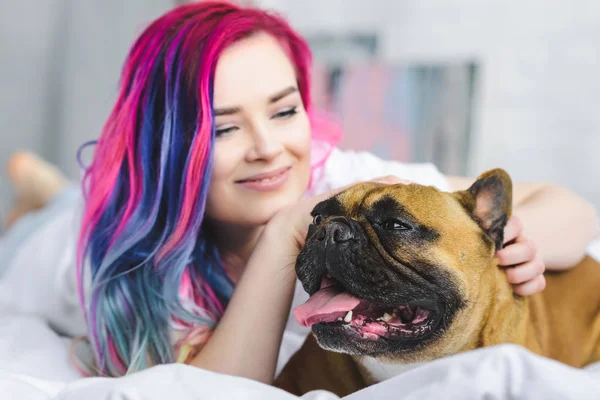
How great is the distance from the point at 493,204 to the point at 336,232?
0.81ft

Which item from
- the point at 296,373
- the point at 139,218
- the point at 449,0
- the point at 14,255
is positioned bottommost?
the point at 14,255

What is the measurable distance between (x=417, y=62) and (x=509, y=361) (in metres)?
2.06

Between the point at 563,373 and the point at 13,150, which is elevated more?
the point at 563,373

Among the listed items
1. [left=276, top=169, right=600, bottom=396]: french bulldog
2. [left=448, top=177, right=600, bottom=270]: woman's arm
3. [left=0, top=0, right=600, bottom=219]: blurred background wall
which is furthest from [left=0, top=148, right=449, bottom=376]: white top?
[left=0, top=0, right=600, bottom=219]: blurred background wall

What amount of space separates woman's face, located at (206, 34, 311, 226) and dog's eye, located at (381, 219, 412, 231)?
12.1 inches

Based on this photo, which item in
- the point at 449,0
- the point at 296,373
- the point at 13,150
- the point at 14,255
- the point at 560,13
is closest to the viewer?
the point at 296,373

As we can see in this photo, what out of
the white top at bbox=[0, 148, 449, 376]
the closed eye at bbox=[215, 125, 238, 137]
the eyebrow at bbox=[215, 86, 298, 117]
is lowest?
the white top at bbox=[0, 148, 449, 376]

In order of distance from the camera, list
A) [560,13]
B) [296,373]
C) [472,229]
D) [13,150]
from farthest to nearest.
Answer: [13,150], [560,13], [296,373], [472,229]

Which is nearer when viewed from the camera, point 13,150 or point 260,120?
point 260,120

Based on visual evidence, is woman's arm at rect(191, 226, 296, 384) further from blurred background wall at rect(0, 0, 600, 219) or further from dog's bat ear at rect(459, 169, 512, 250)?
blurred background wall at rect(0, 0, 600, 219)

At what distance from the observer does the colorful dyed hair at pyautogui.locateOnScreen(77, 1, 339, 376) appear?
3.83 ft

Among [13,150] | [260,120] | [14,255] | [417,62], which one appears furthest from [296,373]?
[13,150]

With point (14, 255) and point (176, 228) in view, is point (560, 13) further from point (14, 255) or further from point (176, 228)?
point (14, 255)

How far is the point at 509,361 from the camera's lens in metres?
0.66
